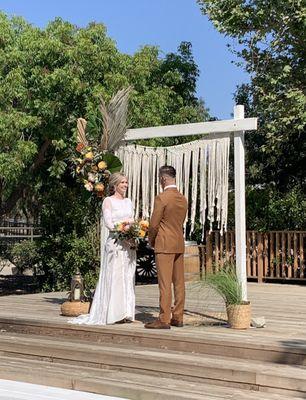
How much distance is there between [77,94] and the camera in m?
Answer: 12.3

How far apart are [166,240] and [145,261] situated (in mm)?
8694

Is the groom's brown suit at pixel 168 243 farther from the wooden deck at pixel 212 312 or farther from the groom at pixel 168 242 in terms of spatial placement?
the wooden deck at pixel 212 312

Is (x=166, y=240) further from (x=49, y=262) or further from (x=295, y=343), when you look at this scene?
(x=49, y=262)

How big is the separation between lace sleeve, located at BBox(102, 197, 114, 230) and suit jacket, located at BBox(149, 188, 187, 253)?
578 millimetres

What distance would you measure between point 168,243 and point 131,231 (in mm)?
519

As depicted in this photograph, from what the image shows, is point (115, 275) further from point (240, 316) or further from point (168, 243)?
point (240, 316)

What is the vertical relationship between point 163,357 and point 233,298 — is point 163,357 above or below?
below

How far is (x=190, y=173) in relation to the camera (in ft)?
24.9

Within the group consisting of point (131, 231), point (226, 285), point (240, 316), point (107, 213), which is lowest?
point (240, 316)

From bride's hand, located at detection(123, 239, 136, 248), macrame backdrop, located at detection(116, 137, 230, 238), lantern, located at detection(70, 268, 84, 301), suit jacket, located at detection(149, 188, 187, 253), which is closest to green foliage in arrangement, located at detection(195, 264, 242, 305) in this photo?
suit jacket, located at detection(149, 188, 187, 253)

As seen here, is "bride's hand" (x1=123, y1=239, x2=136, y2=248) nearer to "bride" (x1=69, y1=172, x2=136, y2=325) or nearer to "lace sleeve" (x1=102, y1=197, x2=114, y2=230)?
"bride" (x1=69, y1=172, x2=136, y2=325)

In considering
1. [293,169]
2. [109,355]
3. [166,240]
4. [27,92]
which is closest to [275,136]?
[293,169]

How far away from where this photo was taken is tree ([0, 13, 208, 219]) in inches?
474

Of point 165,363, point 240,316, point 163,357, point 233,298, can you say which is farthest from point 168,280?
point 165,363
